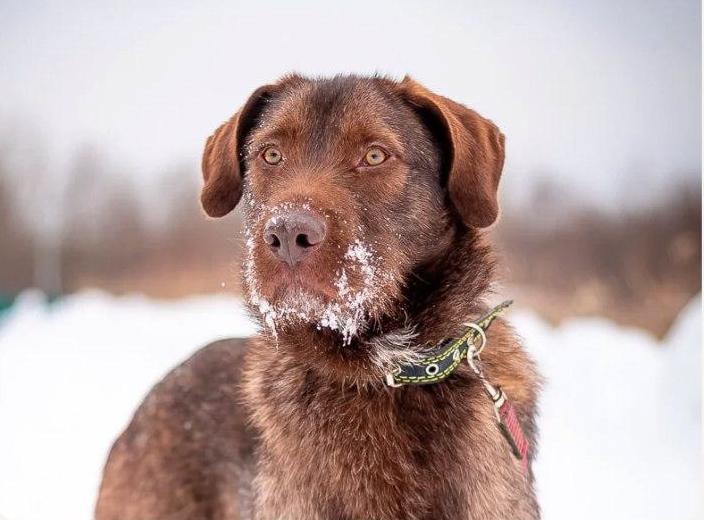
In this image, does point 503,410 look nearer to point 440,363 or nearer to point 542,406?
point 440,363

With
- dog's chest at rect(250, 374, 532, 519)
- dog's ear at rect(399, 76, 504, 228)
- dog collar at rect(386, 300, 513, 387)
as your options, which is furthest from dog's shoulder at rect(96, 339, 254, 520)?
dog's ear at rect(399, 76, 504, 228)

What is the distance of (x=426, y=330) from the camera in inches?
98.7

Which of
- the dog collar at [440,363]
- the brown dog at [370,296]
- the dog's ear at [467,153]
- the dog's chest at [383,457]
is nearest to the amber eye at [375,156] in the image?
the brown dog at [370,296]

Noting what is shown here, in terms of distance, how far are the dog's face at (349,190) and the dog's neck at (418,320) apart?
0.12 feet

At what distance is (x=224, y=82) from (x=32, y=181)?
1.24m

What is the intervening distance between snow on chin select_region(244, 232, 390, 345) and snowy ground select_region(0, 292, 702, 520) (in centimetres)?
127

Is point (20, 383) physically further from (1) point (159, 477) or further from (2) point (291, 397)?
(2) point (291, 397)

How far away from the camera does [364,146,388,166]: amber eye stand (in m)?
2.42

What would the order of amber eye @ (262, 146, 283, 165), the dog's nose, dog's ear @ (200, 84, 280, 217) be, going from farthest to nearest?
dog's ear @ (200, 84, 280, 217), amber eye @ (262, 146, 283, 165), the dog's nose

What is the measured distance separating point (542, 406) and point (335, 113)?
2206 millimetres

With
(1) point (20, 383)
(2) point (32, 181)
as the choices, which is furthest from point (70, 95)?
(1) point (20, 383)

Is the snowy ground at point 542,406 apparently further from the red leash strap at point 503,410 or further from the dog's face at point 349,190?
the dog's face at point 349,190

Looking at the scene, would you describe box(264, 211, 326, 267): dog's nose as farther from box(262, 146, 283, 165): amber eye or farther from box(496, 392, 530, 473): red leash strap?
box(496, 392, 530, 473): red leash strap

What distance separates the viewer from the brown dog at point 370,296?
2.28 metres
